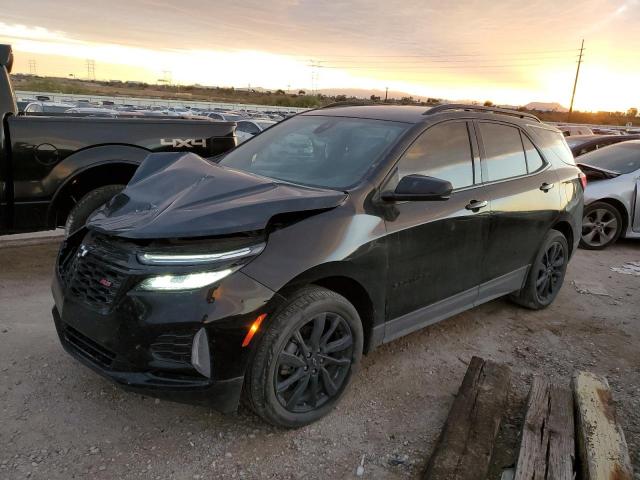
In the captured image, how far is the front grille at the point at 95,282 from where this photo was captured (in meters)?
2.64

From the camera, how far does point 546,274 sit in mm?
5074

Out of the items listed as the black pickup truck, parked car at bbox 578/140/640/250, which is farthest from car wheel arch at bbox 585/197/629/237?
the black pickup truck

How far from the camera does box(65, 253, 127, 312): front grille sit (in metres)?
2.64

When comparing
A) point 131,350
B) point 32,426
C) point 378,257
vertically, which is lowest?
point 32,426

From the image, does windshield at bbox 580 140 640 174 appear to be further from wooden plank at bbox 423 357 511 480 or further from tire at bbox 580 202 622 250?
wooden plank at bbox 423 357 511 480

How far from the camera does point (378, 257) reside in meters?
3.18

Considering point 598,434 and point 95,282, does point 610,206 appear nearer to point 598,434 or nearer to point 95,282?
point 598,434

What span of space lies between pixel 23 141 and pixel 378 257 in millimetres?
3650

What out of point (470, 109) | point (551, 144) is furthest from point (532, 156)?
point (470, 109)

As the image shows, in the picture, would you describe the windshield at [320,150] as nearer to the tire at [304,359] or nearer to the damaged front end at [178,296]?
the damaged front end at [178,296]

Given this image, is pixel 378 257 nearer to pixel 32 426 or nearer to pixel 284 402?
pixel 284 402

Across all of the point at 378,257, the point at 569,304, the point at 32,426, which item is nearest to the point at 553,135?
the point at 569,304

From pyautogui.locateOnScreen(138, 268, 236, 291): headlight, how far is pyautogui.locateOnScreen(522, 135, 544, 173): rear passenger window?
3148 mm

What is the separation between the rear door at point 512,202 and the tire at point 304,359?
1528 millimetres
